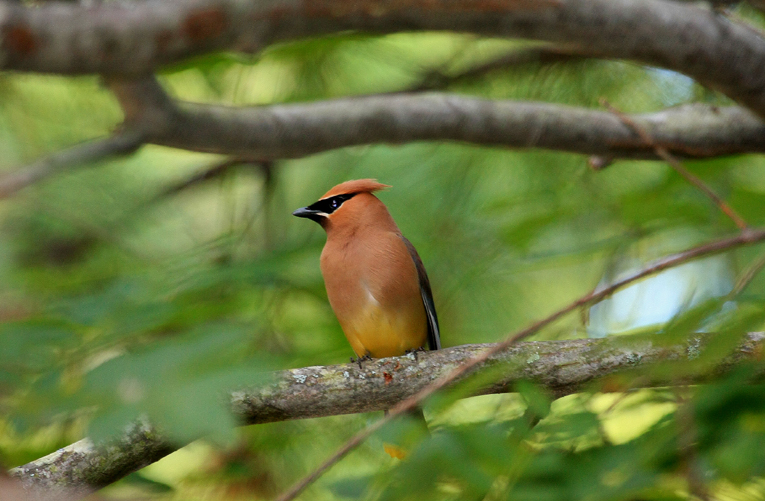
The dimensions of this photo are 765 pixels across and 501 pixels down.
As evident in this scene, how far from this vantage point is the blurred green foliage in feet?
4.75

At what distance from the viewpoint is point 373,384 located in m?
2.66

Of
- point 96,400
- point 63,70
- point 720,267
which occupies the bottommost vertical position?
point 720,267

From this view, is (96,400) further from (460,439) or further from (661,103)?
(661,103)

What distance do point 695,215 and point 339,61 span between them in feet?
9.26

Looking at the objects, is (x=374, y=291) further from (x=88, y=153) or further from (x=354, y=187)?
(x=88, y=153)

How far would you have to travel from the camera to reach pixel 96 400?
Result: 1.11 m

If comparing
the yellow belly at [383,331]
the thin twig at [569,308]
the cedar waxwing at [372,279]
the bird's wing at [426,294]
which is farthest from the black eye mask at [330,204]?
the thin twig at [569,308]

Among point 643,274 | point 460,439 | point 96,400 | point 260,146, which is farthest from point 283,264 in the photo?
point 96,400

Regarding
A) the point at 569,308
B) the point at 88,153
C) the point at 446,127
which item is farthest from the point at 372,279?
the point at 569,308

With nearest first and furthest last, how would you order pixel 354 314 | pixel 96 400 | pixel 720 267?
pixel 96 400, pixel 354 314, pixel 720 267

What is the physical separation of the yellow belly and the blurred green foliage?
144 millimetres

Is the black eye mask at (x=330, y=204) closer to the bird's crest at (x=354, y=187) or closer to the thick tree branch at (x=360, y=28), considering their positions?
the bird's crest at (x=354, y=187)

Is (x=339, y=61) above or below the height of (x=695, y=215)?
above

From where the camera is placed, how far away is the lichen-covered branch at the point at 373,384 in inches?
88.0
